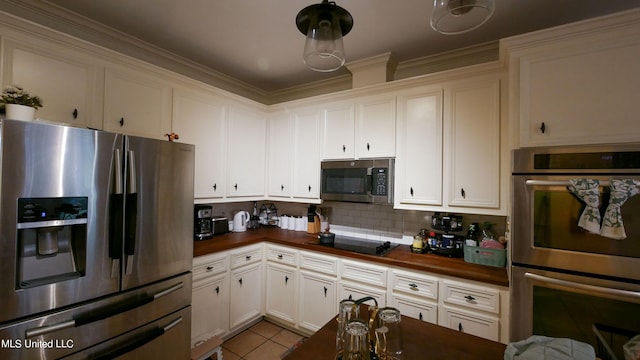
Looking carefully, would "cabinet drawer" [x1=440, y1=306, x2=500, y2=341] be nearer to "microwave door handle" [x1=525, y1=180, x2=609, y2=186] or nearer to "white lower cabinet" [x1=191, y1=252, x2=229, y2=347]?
"microwave door handle" [x1=525, y1=180, x2=609, y2=186]

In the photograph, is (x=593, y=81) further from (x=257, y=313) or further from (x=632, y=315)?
(x=257, y=313)

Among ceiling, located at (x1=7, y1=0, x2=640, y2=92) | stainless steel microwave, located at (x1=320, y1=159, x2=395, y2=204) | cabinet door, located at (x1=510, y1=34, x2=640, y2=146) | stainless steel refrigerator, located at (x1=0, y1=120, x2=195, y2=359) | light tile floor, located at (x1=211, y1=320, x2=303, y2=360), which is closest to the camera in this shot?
stainless steel refrigerator, located at (x1=0, y1=120, x2=195, y2=359)

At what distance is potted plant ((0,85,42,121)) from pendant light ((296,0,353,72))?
57.1 inches

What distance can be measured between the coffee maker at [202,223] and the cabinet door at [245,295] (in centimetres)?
48

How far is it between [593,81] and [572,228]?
0.84m

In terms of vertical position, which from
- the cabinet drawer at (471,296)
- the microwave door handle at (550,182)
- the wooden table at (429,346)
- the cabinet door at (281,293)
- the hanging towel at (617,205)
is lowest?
the cabinet door at (281,293)

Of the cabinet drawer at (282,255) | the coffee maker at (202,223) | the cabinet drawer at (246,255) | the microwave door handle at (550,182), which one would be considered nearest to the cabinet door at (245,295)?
the cabinet drawer at (246,255)

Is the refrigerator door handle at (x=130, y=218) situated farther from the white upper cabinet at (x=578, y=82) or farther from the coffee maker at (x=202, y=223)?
the white upper cabinet at (x=578, y=82)

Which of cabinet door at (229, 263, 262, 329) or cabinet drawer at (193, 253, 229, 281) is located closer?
cabinet drawer at (193, 253, 229, 281)

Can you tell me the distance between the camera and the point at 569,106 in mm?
1523

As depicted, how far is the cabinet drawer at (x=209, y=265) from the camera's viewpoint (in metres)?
2.20

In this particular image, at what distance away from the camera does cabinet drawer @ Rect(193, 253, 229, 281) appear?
220cm

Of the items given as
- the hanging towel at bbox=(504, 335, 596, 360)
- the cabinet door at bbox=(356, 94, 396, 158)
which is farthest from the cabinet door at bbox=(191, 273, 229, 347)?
the hanging towel at bbox=(504, 335, 596, 360)

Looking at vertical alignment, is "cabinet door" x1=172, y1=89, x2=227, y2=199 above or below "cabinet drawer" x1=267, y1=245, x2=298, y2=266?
above
